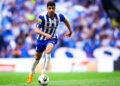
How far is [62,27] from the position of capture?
22.6 m

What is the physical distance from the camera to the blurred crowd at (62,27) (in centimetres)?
2242

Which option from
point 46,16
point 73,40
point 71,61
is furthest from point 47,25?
point 73,40

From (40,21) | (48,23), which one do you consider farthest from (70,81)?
(40,21)

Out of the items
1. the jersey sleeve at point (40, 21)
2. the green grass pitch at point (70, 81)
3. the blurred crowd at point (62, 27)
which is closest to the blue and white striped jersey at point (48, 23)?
the jersey sleeve at point (40, 21)

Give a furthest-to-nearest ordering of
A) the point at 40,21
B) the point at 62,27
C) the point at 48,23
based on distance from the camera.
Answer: the point at 62,27 < the point at 48,23 < the point at 40,21

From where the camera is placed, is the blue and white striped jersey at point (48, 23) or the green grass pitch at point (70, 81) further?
the green grass pitch at point (70, 81)

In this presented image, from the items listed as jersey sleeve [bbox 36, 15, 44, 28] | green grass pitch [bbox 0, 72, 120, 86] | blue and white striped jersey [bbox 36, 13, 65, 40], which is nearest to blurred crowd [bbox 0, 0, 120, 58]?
green grass pitch [bbox 0, 72, 120, 86]

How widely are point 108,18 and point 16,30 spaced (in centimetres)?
710

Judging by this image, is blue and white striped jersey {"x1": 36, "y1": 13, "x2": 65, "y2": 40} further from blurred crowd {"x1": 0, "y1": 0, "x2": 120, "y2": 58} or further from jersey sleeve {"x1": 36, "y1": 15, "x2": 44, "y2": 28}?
blurred crowd {"x1": 0, "y1": 0, "x2": 120, "y2": 58}

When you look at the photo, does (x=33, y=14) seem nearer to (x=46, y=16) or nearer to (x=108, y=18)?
(x=108, y=18)

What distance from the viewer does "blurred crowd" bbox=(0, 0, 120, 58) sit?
22422mm

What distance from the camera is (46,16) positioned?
7.86 metres

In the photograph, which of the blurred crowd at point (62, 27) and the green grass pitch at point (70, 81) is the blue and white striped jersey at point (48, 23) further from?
the blurred crowd at point (62, 27)

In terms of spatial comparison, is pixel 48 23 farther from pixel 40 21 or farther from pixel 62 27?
pixel 62 27
